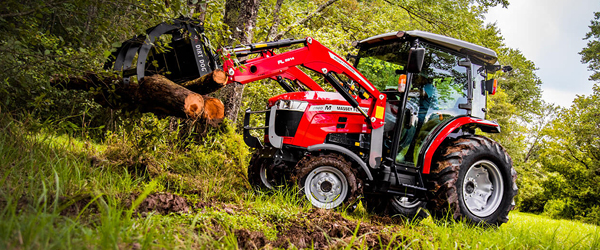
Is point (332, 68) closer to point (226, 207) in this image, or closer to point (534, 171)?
point (226, 207)

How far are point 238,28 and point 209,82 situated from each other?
255cm

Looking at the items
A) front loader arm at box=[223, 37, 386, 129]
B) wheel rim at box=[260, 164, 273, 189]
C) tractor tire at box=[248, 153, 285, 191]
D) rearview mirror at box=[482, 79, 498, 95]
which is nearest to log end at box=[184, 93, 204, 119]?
front loader arm at box=[223, 37, 386, 129]

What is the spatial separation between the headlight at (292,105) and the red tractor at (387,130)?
0.01 m

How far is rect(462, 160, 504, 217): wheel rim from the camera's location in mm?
4770

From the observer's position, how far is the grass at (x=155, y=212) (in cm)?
181

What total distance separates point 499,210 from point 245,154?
3.51 meters

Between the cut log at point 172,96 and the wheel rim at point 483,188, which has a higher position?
the cut log at point 172,96

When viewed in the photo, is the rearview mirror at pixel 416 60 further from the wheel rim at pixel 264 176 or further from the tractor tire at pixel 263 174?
the wheel rim at pixel 264 176

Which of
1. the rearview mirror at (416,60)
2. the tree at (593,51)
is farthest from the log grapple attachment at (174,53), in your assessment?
the tree at (593,51)

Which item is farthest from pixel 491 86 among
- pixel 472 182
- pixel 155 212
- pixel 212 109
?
pixel 155 212

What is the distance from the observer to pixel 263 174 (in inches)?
199

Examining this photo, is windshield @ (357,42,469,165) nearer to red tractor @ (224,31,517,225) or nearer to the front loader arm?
red tractor @ (224,31,517,225)

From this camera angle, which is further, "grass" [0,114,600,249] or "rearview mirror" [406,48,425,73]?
"rearview mirror" [406,48,425,73]

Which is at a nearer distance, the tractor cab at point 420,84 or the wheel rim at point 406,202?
the tractor cab at point 420,84
